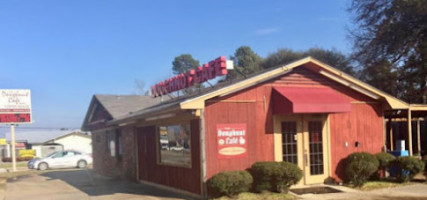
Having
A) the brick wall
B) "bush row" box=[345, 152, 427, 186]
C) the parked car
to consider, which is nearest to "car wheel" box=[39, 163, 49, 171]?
the parked car

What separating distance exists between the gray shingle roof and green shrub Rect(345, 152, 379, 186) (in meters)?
10.8

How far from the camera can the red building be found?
40.1 ft

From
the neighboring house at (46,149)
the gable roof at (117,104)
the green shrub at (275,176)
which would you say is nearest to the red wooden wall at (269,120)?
the green shrub at (275,176)

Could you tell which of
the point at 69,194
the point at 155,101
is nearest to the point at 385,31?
the point at 155,101

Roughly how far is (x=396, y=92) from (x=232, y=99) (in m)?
18.9

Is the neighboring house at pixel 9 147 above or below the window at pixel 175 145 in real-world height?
below

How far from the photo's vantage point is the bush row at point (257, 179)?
11328 millimetres

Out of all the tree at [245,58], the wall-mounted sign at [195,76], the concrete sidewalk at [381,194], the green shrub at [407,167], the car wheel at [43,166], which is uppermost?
the tree at [245,58]

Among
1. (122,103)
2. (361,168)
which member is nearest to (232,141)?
(361,168)

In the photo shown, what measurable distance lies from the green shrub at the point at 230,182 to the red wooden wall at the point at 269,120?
0.53 metres

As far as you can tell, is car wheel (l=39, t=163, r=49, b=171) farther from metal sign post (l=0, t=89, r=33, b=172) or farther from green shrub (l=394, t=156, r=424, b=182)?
green shrub (l=394, t=156, r=424, b=182)

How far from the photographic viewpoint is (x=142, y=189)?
49.5 feet

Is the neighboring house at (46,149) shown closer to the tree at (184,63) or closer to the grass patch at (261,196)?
the tree at (184,63)

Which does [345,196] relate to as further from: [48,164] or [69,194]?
[48,164]
